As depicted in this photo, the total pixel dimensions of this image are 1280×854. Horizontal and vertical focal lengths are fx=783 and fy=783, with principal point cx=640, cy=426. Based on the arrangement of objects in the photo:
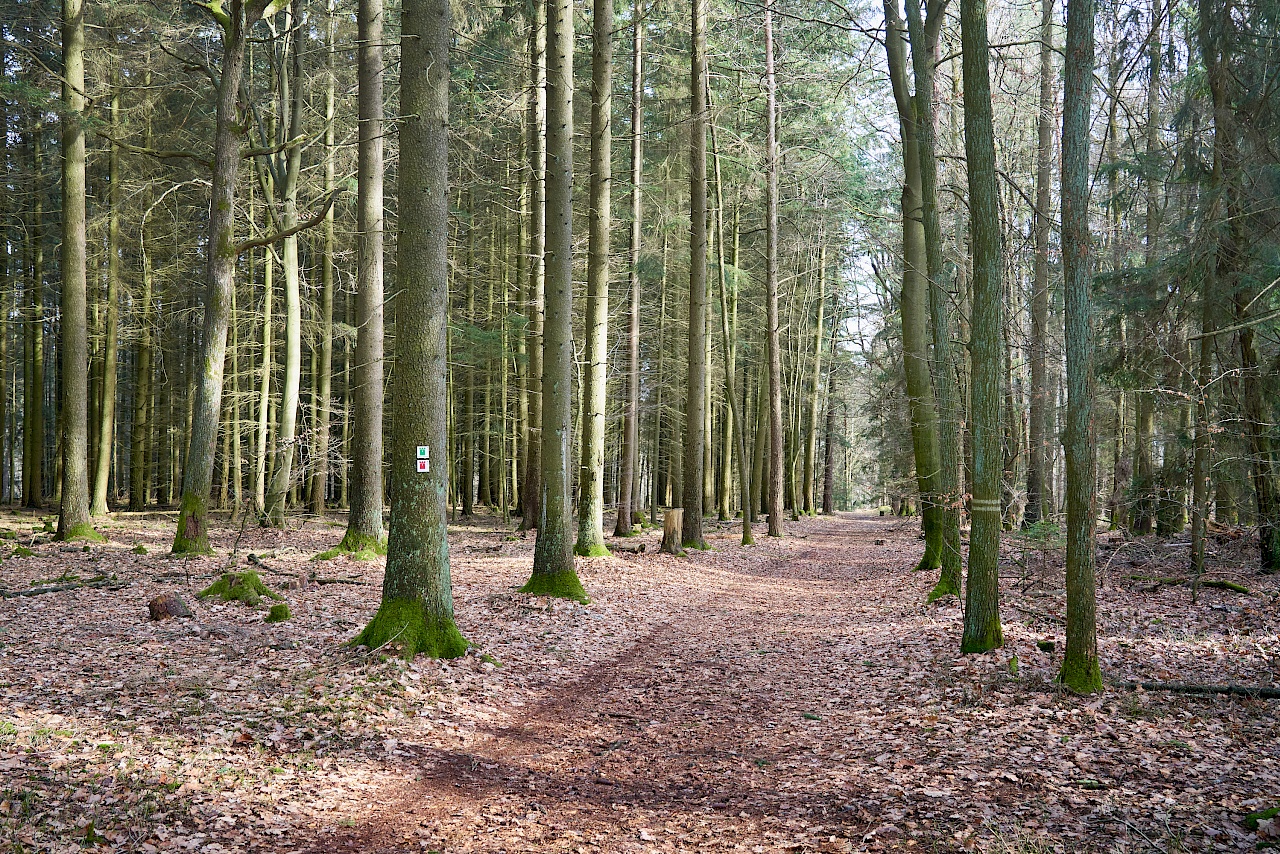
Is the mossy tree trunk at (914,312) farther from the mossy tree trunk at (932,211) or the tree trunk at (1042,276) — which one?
the tree trunk at (1042,276)

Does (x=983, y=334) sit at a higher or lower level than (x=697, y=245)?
lower

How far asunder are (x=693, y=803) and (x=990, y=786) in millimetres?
1732

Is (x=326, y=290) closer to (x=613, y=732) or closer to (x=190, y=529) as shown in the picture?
(x=190, y=529)

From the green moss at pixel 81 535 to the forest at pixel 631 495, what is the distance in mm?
103

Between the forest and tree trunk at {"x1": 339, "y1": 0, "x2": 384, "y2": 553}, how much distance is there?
73mm

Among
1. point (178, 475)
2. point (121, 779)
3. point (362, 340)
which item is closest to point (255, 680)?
point (121, 779)

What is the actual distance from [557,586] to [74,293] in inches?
401

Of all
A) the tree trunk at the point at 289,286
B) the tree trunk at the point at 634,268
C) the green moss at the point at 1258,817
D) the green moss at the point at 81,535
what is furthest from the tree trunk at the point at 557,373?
the green moss at the point at 81,535

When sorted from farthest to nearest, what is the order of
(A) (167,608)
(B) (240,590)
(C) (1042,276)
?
(C) (1042,276) → (B) (240,590) → (A) (167,608)

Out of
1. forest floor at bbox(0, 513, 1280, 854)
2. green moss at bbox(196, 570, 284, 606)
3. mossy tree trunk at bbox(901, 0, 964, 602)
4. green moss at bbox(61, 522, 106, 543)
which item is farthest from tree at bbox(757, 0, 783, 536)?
green moss at bbox(61, 522, 106, 543)

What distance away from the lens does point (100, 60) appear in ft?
50.9

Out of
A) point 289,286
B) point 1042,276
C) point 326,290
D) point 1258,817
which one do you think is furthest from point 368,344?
point 1042,276

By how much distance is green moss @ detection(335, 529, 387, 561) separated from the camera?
13000 millimetres

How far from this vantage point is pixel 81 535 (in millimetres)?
13398
